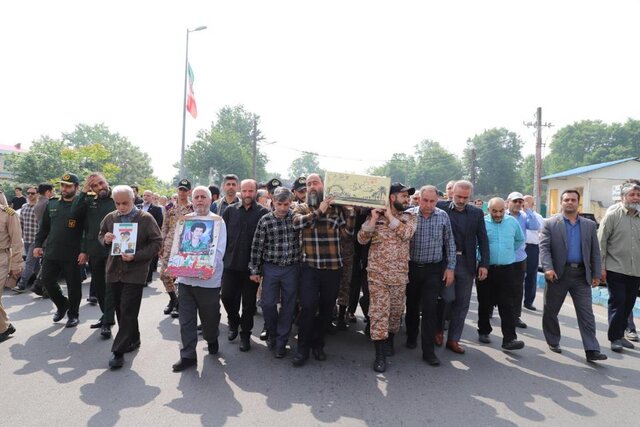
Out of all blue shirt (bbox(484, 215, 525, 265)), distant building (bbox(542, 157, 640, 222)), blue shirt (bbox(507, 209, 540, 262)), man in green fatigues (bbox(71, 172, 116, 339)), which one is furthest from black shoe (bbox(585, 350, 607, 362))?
distant building (bbox(542, 157, 640, 222))

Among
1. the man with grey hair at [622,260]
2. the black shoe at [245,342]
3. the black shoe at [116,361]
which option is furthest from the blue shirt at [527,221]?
the black shoe at [116,361]

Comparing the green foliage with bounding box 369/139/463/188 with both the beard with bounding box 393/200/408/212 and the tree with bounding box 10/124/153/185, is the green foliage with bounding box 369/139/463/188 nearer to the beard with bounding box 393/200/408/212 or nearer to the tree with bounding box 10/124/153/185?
the tree with bounding box 10/124/153/185

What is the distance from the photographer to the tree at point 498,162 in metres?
73.3

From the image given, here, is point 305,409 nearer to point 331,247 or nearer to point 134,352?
point 331,247

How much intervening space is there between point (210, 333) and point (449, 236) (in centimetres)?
303

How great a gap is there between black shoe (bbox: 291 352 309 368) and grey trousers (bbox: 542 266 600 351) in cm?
322

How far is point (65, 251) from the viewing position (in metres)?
5.64

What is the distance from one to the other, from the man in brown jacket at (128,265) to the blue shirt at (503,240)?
4275 mm

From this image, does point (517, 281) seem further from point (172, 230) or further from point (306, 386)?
point (172, 230)

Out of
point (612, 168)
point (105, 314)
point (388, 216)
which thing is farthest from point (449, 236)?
point (612, 168)

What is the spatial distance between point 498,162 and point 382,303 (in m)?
77.9

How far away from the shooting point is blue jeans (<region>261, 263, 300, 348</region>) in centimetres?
463

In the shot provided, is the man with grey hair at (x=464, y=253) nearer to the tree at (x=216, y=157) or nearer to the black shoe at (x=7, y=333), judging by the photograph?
the black shoe at (x=7, y=333)

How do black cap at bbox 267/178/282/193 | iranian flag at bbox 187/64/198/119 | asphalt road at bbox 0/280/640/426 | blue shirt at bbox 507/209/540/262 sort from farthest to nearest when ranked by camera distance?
iranian flag at bbox 187/64/198/119 < black cap at bbox 267/178/282/193 < blue shirt at bbox 507/209/540/262 < asphalt road at bbox 0/280/640/426
